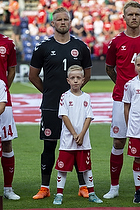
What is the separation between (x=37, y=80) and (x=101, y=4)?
2352cm

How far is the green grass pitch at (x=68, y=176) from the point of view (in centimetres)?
567

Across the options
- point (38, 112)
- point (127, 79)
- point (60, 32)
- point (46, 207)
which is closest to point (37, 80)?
point (60, 32)

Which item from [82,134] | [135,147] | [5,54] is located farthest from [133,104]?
[5,54]

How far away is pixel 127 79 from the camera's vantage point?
19.3 feet

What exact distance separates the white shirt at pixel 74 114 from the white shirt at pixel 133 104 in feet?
1.42

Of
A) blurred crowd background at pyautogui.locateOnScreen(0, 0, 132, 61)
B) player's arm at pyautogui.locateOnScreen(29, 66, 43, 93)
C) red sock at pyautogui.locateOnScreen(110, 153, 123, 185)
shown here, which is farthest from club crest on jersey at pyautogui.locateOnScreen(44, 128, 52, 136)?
blurred crowd background at pyautogui.locateOnScreen(0, 0, 132, 61)

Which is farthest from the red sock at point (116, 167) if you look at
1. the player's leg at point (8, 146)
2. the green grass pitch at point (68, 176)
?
the player's leg at point (8, 146)

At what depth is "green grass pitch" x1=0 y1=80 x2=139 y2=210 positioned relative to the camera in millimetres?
5668

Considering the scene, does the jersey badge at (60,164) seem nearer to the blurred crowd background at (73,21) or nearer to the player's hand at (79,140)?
the player's hand at (79,140)

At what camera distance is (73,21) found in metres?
26.8

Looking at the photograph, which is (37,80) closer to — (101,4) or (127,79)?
(127,79)

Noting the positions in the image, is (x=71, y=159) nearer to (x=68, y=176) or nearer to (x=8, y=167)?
(x=8, y=167)

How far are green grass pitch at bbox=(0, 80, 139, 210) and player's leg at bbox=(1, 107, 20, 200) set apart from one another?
15 centimetres

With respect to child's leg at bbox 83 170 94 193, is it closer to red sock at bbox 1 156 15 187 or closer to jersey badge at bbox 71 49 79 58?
red sock at bbox 1 156 15 187
